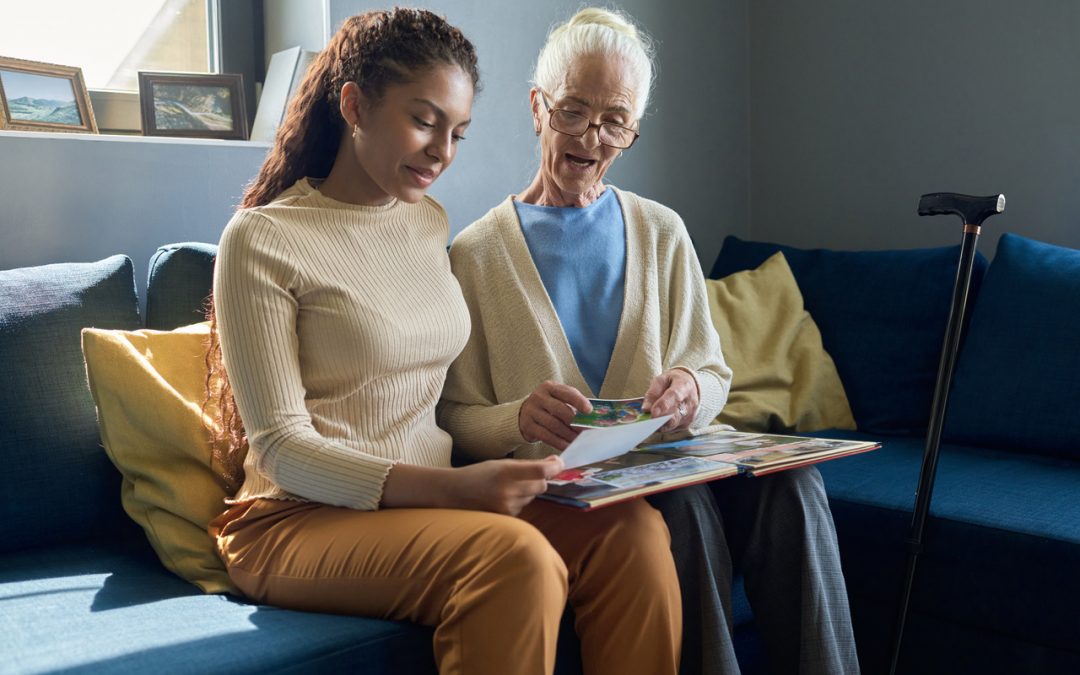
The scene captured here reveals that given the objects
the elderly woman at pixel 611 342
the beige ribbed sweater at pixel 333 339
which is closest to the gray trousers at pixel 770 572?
the elderly woman at pixel 611 342

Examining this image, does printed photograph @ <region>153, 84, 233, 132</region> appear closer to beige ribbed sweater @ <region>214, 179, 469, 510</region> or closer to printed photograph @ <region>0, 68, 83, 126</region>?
printed photograph @ <region>0, 68, 83, 126</region>

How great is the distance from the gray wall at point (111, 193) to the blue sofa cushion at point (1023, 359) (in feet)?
5.11

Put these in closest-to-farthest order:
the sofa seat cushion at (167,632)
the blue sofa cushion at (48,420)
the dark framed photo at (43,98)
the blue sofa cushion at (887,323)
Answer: the sofa seat cushion at (167,632) → the blue sofa cushion at (48,420) → the dark framed photo at (43,98) → the blue sofa cushion at (887,323)

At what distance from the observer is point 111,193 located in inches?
77.8

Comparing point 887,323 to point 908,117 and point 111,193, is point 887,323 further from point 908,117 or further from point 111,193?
point 111,193

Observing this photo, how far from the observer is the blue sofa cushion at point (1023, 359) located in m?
2.12

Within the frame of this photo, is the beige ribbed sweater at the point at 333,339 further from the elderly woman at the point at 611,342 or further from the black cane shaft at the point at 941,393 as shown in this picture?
the black cane shaft at the point at 941,393

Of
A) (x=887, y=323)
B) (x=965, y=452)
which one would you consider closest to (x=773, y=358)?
(x=887, y=323)

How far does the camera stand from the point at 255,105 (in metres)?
2.44

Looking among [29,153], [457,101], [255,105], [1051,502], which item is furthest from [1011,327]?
[29,153]

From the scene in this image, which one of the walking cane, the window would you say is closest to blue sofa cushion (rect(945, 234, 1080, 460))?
the walking cane

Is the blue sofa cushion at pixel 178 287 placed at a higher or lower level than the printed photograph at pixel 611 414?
higher

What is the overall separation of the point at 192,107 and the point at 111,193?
319 millimetres

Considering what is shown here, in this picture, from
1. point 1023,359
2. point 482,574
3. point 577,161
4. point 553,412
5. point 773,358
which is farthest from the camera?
point 773,358
